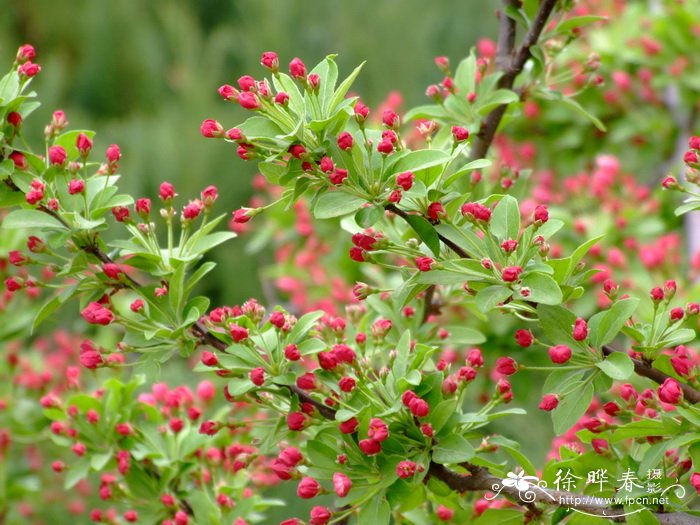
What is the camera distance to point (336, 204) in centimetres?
81

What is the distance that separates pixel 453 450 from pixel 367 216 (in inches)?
9.1

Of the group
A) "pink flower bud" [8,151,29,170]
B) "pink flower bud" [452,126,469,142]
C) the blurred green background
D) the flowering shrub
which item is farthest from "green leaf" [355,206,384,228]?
the blurred green background

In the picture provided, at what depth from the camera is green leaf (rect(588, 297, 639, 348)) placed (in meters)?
0.82

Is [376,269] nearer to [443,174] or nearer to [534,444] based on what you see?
[534,444]

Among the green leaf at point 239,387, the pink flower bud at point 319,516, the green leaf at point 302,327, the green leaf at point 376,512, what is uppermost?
the green leaf at point 302,327

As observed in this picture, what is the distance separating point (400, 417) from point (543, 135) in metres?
1.76

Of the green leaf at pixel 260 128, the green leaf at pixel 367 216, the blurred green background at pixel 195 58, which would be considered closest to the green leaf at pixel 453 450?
the green leaf at pixel 367 216

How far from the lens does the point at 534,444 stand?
7.20ft

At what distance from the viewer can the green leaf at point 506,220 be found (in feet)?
2.69

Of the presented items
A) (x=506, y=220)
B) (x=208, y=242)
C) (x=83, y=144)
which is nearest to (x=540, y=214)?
(x=506, y=220)

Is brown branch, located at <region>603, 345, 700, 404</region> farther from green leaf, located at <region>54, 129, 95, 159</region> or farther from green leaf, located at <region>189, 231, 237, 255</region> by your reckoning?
green leaf, located at <region>54, 129, 95, 159</region>

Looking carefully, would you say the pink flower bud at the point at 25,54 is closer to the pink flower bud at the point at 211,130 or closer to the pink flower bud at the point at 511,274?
the pink flower bud at the point at 211,130

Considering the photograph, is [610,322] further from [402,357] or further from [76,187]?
[76,187]

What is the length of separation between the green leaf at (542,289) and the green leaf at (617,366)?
9 cm
